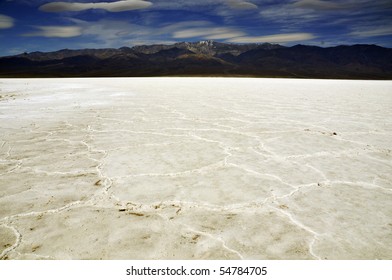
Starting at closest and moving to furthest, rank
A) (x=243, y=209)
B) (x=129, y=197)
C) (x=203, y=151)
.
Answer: (x=243, y=209)
(x=129, y=197)
(x=203, y=151)

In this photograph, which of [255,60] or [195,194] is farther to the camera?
[255,60]

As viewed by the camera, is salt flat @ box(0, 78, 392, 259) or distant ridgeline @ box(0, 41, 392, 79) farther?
distant ridgeline @ box(0, 41, 392, 79)

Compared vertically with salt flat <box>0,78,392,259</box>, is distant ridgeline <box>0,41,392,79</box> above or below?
above

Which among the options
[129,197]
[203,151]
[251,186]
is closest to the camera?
[129,197]

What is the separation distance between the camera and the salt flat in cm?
136

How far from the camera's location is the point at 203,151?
113 inches

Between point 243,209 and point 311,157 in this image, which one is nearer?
point 243,209

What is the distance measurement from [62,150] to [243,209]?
2.09 metres

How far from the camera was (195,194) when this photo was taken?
6.24 feet

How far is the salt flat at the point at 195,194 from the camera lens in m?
1.36

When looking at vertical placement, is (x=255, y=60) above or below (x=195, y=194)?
above

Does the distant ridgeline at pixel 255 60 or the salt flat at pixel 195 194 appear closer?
the salt flat at pixel 195 194
